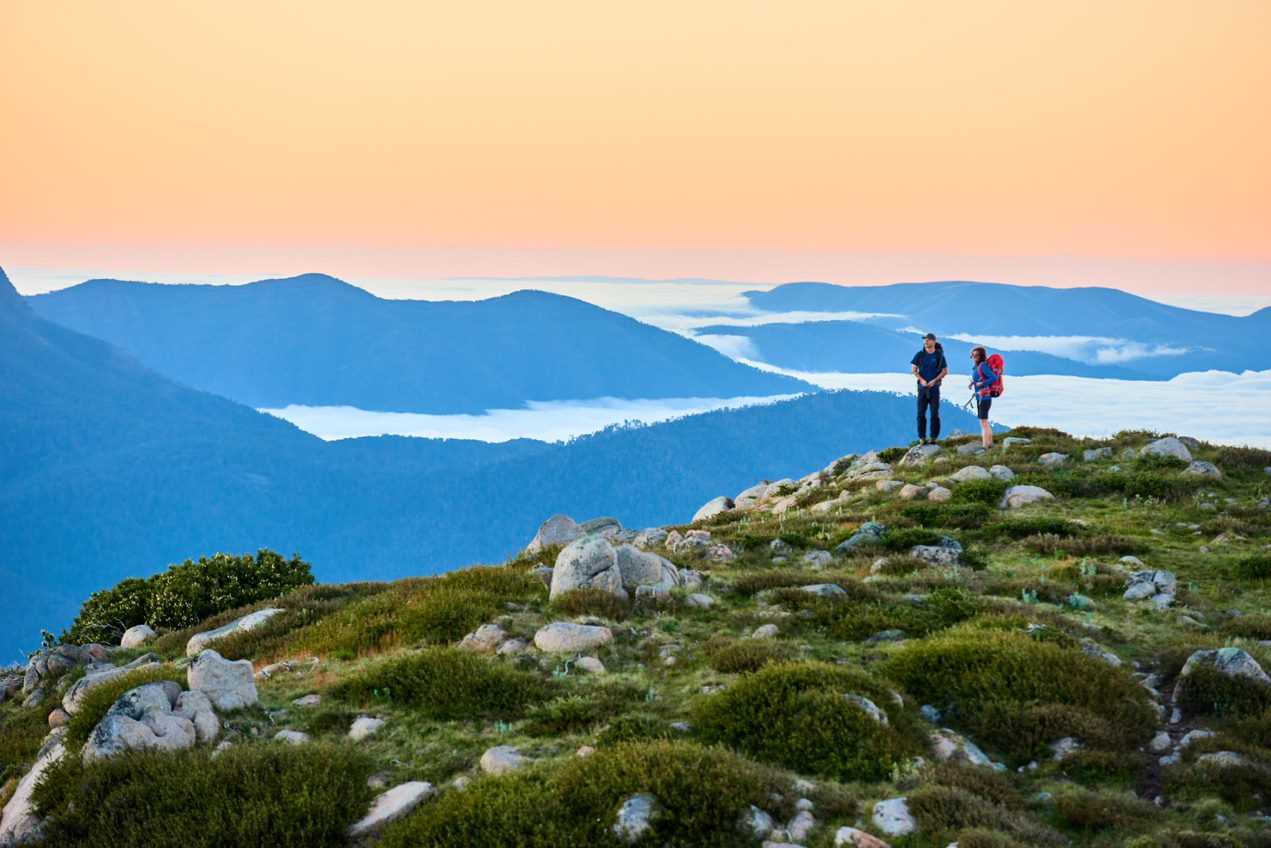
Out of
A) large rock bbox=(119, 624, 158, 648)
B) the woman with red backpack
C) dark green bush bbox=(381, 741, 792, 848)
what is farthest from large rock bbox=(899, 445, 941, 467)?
dark green bush bbox=(381, 741, 792, 848)

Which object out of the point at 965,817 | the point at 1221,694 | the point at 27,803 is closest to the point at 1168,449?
the point at 1221,694

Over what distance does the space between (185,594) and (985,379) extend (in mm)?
22870

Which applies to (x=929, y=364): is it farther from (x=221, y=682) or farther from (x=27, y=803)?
(x=27, y=803)

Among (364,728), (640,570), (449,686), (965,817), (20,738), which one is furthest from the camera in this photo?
(640,570)

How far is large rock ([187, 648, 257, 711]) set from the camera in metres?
11.7

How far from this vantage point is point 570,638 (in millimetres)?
12922

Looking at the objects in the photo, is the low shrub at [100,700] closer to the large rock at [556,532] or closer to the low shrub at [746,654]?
the low shrub at [746,654]

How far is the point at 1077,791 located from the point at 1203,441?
2455 centimetres

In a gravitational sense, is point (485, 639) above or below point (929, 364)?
below

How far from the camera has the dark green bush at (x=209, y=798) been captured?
29.1ft

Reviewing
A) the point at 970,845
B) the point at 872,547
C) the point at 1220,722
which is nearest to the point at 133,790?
the point at 970,845

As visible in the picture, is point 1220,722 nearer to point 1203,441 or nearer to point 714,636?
point 714,636

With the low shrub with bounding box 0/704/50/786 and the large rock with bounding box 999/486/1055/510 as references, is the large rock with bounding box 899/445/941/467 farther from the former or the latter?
the low shrub with bounding box 0/704/50/786

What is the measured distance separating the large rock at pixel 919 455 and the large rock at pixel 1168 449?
6.27m
